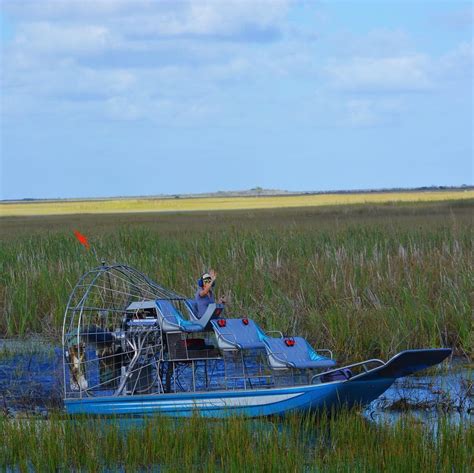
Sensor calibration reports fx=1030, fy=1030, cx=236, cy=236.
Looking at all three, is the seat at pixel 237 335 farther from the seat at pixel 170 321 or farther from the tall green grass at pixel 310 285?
the tall green grass at pixel 310 285

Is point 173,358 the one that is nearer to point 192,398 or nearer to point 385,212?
point 192,398

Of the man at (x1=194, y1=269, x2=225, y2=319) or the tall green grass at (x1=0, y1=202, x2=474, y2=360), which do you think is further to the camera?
the tall green grass at (x1=0, y1=202, x2=474, y2=360)

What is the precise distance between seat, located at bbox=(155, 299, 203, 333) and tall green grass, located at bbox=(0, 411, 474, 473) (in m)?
1.11

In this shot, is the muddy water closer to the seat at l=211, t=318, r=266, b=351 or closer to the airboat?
the airboat

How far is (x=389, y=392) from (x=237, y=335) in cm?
212

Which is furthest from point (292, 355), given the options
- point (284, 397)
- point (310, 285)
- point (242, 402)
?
point (310, 285)

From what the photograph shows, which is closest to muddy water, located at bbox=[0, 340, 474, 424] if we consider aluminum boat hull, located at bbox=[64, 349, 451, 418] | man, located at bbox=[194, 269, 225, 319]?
aluminum boat hull, located at bbox=[64, 349, 451, 418]

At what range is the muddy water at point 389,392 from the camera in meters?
9.68

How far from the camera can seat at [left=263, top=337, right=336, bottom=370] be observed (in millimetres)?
9031

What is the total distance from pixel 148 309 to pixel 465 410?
10.3ft

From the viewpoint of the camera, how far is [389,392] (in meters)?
10.5

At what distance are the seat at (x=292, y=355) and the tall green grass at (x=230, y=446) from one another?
65 cm

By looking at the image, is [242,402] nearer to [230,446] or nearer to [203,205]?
[230,446]

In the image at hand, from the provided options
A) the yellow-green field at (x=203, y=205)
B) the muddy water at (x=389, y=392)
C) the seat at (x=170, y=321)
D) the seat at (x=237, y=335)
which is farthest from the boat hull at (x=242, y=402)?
the yellow-green field at (x=203, y=205)
